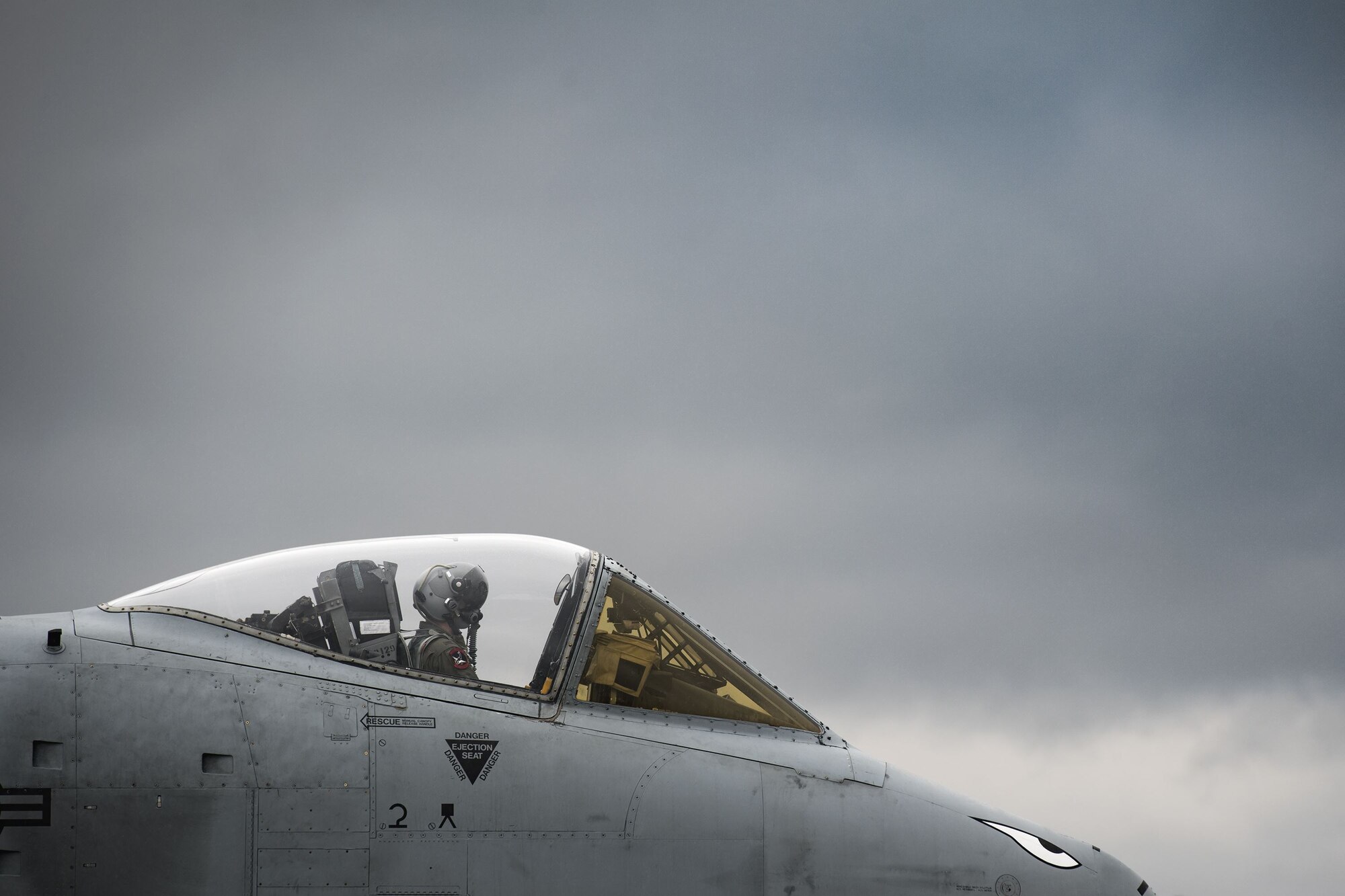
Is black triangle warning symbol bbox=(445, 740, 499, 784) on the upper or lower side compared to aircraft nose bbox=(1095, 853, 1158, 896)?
upper

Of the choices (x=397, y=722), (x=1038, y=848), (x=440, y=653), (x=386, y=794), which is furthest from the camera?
(x=1038, y=848)

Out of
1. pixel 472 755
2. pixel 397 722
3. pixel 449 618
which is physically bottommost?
pixel 472 755

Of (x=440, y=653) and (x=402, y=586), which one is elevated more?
(x=402, y=586)

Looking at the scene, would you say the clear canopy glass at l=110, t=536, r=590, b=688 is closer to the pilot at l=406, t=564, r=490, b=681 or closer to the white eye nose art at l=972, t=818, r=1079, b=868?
the pilot at l=406, t=564, r=490, b=681

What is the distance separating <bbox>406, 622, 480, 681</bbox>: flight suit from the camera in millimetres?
11203

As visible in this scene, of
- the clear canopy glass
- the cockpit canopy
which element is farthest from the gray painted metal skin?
the clear canopy glass

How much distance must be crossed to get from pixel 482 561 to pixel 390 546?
937mm

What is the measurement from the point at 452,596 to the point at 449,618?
214mm

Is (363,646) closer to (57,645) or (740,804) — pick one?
(57,645)

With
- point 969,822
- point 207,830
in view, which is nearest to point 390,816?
point 207,830

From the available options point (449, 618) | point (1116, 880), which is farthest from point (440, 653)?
point (1116, 880)

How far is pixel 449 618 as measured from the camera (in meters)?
11.5

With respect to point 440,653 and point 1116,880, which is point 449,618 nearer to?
point 440,653

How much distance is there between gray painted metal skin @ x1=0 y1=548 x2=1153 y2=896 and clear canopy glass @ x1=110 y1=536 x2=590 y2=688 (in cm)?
30
